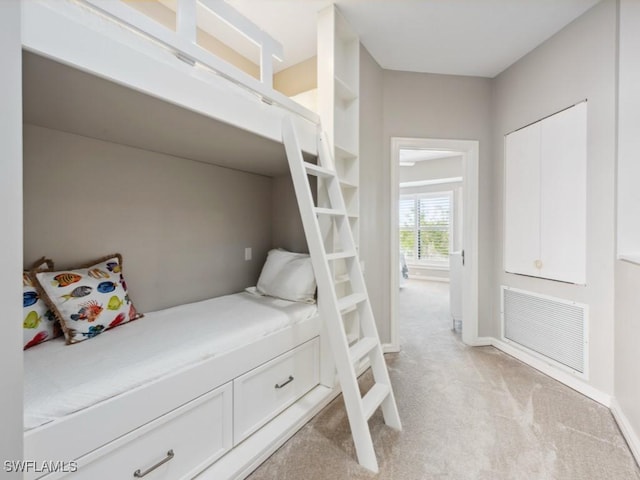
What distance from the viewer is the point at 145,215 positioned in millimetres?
1917

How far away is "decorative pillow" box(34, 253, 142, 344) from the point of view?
4.46ft

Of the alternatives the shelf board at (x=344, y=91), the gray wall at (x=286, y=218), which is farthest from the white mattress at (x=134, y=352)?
the shelf board at (x=344, y=91)

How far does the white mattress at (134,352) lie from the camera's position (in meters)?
0.95

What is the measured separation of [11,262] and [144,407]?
2.26 ft

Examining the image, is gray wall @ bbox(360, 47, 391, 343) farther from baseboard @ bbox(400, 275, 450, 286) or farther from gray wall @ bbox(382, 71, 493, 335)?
baseboard @ bbox(400, 275, 450, 286)

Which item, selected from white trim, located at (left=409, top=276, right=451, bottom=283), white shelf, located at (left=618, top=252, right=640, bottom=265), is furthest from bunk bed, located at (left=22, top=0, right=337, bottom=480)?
white trim, located at (left=409, top=276, right=451, bottom=283)

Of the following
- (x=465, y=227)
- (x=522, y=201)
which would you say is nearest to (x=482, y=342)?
(x=465, y=227)

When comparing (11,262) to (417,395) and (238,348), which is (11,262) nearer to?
(238,348)

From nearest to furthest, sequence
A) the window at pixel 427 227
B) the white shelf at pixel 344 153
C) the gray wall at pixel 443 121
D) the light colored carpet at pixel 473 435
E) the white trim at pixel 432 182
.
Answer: the light colored carpet at pixel 473 435 < the white shelf at pixel 344 153 < the gray wall at pixel 443 121 < the white trim at pixel 432 182 < the window at pixel 427 227

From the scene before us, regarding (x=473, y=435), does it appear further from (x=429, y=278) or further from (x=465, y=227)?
(x=429, y=278)

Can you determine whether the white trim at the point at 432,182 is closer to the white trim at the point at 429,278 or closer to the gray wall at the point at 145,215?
the white trim at the point at 429,278

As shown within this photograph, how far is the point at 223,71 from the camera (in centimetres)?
139

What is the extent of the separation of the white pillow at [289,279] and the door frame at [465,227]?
1.06 metres

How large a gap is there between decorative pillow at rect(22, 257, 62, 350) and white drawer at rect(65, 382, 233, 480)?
677 mm
